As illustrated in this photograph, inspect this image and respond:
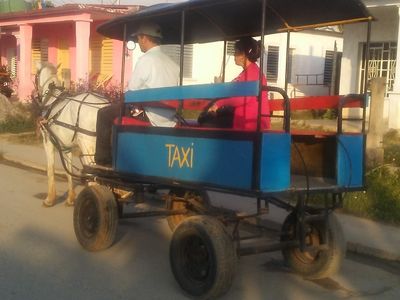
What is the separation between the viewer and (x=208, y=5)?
5496mm

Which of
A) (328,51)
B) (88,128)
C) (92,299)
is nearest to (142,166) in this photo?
(92,299)

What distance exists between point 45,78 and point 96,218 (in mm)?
3453

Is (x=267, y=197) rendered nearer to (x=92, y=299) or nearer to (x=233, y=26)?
(x=92, y=299)

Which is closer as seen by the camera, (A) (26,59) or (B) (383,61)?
(B) (383,61)

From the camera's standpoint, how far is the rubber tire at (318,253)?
588 cm

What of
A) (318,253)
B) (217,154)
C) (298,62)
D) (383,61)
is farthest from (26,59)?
(217,154)

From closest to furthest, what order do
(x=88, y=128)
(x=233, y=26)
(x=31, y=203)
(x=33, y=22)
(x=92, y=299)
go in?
(x=92, y=299) → (x=233, y=26) → (x=88, y=128) → (x=31, y=203) → (x=33, y=22)

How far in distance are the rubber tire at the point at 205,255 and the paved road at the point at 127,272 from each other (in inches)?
8.9

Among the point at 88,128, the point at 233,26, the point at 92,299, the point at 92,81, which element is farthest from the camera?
the point at 92,81

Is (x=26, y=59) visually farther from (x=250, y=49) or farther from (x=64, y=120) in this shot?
(x=250, y=49)

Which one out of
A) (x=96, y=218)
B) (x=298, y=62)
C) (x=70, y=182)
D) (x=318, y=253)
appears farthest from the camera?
(x=298, y=62)

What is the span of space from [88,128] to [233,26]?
7.49ft

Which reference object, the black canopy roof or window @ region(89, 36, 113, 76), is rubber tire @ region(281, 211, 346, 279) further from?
window @ region(89, 36, 113, 76)

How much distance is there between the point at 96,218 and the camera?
653 centimetres
